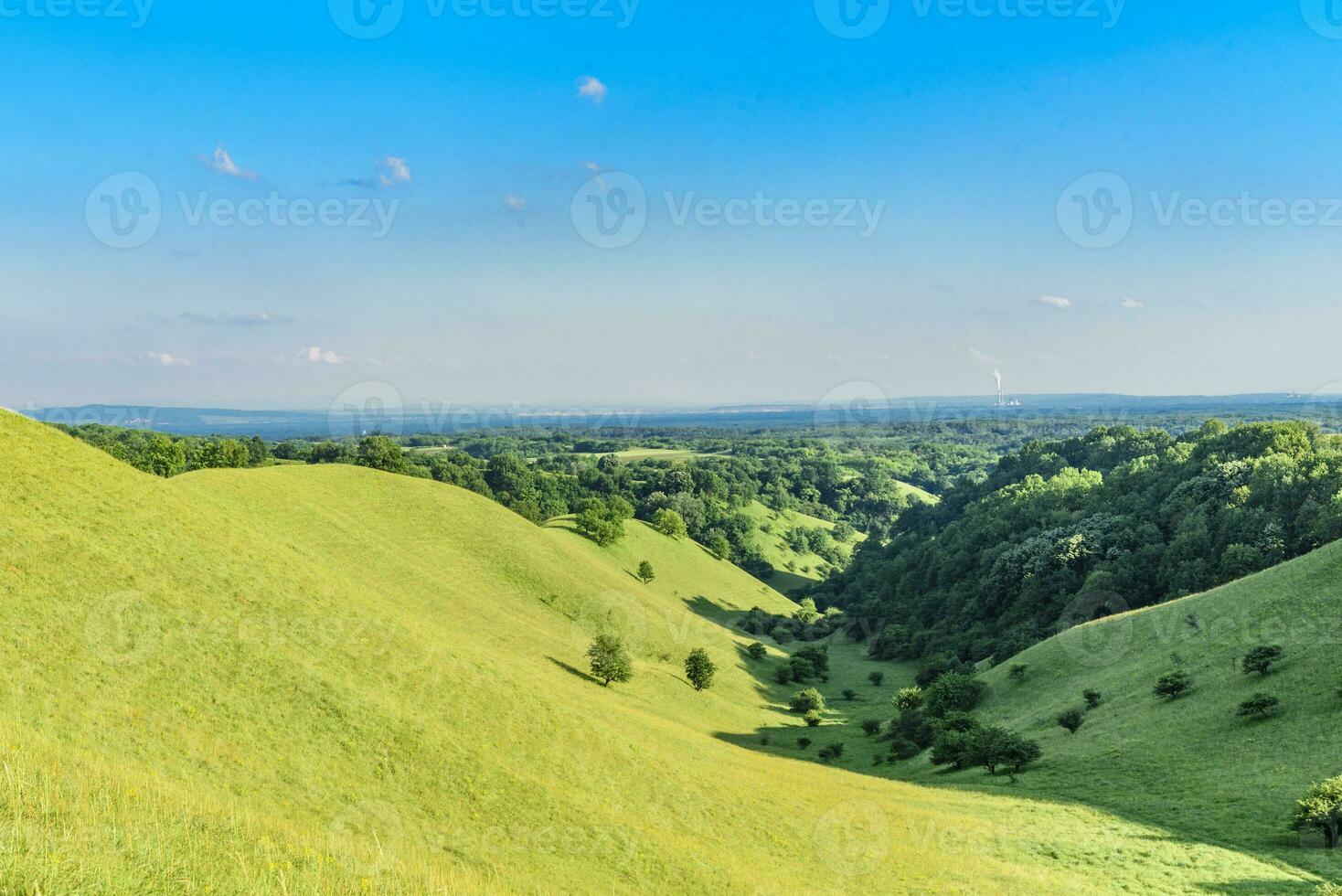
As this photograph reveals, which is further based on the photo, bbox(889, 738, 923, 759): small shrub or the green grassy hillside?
bbox(889, 738, 923, 759): small shrub

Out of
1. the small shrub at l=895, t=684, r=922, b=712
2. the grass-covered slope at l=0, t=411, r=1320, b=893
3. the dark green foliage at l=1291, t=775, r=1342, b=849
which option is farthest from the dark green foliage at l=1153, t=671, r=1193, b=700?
the small shrub at l=895, t=684, r=922, b=712

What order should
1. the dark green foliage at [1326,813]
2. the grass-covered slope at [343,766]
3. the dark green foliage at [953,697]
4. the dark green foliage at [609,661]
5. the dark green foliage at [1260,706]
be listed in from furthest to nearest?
the dark green foliage at [953,697] < the dark green foliage at [609,661] < the dark green foliage at [1260,706] < the dark green foliage at [1326,813] < the grass-covered slope at [343,766]

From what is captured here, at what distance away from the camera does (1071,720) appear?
48812 mm

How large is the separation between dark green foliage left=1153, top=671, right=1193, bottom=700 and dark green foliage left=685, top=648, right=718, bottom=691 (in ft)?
118

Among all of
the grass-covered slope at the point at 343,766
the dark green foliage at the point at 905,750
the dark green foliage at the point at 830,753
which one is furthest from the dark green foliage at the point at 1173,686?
the dark green foliage at the point at 830,753

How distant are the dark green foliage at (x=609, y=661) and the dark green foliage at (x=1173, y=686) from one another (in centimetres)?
3869

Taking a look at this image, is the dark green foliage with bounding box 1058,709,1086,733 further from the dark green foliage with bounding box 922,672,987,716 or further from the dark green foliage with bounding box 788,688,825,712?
the dark green foliage with bounding box 788,688,825,712

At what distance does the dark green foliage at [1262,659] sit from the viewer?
4231cm

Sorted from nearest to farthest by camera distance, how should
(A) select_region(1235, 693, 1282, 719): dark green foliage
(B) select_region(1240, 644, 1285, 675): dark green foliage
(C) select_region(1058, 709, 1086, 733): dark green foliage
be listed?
(A) select_region(1235, 693, 1282, 719): dark green foliage → (B) select_region(1240, 644, 1285, 675): dark green foliage → (C) select_region(1058, 709, 1086, 733): dark green foliage

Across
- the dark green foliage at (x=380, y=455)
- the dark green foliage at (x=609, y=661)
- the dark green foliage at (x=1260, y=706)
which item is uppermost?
the dark green foliage at (x=380, y=455)

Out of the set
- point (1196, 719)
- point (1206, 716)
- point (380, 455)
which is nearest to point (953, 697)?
point (1196, 719)

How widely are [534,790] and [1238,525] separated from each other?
94669 millimetres

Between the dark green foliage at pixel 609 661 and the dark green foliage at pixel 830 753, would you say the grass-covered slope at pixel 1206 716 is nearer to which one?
the dark green foliage at pixel 830 753

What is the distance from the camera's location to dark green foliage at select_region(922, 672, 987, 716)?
200ft
